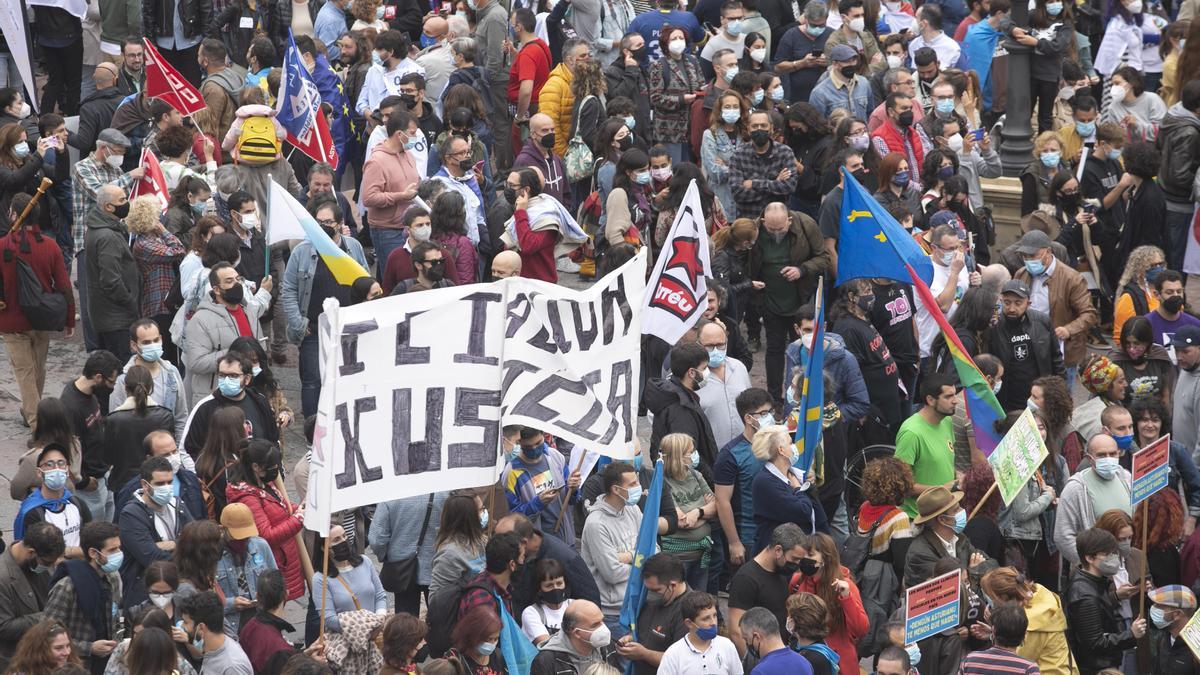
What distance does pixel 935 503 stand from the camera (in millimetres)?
10969

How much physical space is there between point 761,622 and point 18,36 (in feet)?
28.6

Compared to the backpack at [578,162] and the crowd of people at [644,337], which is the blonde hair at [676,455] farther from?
the backpack at [578,162]

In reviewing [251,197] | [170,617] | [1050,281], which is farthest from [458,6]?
[170,617]

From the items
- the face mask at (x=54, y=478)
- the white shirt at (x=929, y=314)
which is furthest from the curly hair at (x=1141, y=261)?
the face mask at (x=54, y=478)

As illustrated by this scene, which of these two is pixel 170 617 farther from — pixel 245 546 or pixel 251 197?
pixel 251 197

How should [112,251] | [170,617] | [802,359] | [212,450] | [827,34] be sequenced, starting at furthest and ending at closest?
[827,34] → [112,251] → [802,359] → [212,450] → [170,617]

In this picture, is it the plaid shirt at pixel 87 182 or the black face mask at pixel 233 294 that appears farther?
Answer: the plaid shirt at pixel 87 182

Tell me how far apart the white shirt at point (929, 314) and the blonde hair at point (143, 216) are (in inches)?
210

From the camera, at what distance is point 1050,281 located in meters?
14.6

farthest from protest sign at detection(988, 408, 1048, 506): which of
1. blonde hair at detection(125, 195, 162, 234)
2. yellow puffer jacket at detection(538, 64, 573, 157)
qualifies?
yellow puffer jacket at detection(538, 64, 573, 157)

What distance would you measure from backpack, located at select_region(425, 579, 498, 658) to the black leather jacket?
3412mm

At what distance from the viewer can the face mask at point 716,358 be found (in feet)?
41.3

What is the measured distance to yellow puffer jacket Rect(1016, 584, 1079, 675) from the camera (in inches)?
423

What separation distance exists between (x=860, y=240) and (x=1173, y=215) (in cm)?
464
